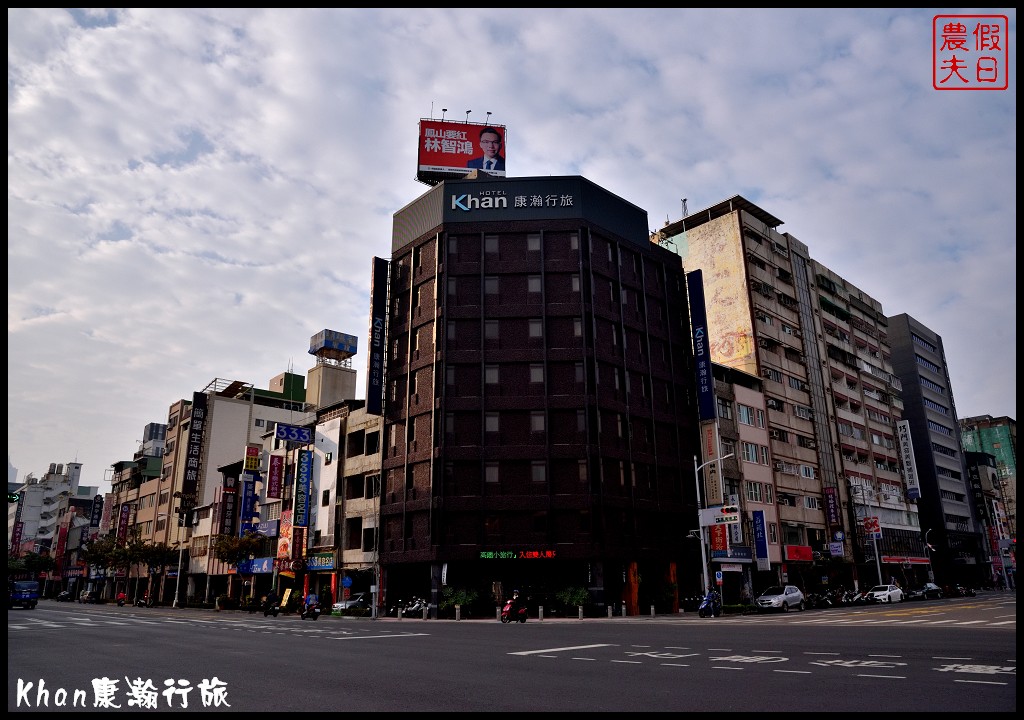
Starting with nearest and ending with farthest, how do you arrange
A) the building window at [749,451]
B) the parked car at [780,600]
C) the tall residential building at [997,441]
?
the parked car at [780,600], the building window at [749,451], the tall residential building at [997,441]

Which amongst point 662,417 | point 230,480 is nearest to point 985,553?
point 662,417

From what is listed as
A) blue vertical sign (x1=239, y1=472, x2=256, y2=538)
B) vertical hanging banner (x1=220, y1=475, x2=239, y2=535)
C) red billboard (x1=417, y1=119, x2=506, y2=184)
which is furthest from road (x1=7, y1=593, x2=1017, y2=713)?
vertical hanging banner (x1=220, y1=475, x2=239, y2=535)

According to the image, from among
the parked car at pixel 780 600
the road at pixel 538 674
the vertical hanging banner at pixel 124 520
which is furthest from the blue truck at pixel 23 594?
the parked car at pixel 780 600

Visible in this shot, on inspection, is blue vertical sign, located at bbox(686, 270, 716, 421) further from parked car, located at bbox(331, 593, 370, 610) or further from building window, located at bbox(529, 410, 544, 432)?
parked car, located at bbox(331, 593, 370, 610)

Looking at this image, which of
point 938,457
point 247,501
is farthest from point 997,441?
point 247,501

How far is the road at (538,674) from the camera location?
10320 millimetres

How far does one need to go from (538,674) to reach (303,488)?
170ft

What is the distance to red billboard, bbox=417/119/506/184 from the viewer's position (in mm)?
59531

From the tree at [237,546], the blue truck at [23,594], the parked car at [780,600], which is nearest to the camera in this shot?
the parked car at [780,600]

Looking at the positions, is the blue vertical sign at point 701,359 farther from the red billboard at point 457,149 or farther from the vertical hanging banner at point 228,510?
the vertical hanging banner at point 228,510

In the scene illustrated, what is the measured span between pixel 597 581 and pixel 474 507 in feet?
31.0

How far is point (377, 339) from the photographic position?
179ft

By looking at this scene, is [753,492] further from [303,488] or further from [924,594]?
[303,488]

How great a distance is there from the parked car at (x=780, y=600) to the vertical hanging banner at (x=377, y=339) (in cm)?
2991
